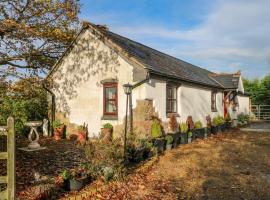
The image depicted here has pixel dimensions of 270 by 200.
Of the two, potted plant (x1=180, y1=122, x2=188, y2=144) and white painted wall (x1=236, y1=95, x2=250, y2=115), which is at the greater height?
white painted wall (x1=236, y1=95, x2=250, y2=115)

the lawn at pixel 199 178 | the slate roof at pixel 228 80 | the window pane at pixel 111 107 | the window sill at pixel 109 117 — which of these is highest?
the slate roof at pixel 228 80

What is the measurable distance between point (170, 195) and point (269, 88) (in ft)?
111

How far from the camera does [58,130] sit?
18.2m

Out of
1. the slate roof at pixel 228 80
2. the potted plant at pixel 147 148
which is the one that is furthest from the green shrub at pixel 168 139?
the slate roof at pixel 228 80

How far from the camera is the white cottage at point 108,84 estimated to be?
15805mm

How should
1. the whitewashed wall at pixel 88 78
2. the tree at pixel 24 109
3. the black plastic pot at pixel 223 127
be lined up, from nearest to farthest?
1. the whitewashed wall at pixel 88 78
2. the tree at pixel 24 109
3. the black plastic pot at pixel 223 127

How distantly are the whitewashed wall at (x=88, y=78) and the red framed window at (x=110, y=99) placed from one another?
0.74ft

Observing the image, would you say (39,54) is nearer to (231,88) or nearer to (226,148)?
(226,148)

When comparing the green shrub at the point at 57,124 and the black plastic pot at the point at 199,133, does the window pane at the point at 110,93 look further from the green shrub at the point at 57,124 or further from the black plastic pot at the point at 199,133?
the black plastic pot at the point at 199,133

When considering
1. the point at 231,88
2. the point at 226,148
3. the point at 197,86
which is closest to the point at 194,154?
the point at 226,148

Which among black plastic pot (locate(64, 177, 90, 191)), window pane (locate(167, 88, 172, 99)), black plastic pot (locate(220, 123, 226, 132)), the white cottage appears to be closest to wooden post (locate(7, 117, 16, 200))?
black plastic pot (locate(64, 177, 90, 191))

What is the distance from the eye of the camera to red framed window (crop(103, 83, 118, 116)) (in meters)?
16.6

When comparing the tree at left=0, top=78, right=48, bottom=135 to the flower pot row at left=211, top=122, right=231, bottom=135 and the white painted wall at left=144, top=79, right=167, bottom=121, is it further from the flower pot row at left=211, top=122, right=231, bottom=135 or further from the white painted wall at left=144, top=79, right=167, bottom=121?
the flower pot row at left=211, top=122, right=231, bottom=135

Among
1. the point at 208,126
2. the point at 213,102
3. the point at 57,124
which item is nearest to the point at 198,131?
the point at 208,126
